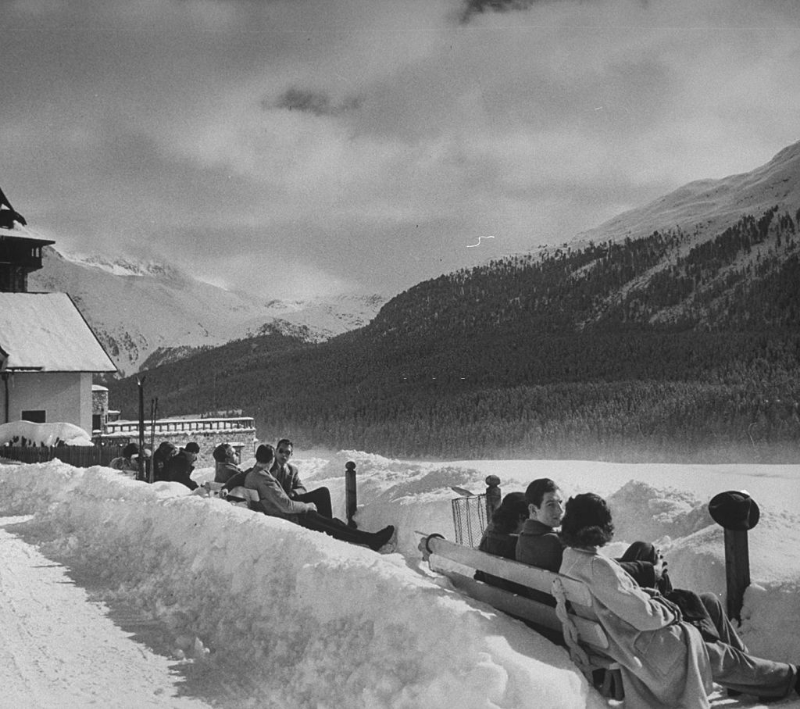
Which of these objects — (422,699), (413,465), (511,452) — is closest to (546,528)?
(422,699)

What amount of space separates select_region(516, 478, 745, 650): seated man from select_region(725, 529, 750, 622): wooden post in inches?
40.2

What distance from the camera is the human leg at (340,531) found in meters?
9.54

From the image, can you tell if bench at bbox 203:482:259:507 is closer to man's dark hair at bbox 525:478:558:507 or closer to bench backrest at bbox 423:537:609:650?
bench backrest at bbox 423:537:609:650

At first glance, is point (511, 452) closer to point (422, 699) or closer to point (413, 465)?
point (413, 465)

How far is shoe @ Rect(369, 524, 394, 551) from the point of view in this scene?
9.92m

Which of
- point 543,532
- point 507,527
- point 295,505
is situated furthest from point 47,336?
point 543,532

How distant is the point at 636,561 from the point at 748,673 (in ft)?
2.78

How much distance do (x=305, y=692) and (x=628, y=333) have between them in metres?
73.3

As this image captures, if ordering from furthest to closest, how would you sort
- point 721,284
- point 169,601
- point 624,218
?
point 624,218
point 721,284
point 169,601

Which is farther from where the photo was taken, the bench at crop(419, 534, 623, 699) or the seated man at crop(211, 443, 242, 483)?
the seated man at crop(211, 443, 242, 483)

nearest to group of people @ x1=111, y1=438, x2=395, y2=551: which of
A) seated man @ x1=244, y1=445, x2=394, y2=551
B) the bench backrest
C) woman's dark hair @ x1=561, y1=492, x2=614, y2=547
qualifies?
seated man @ x1=244, y1=445, x2=394, y2=551

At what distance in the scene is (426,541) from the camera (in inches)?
242

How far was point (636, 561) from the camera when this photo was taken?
488cm

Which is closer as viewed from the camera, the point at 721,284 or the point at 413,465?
the point at 413,465
